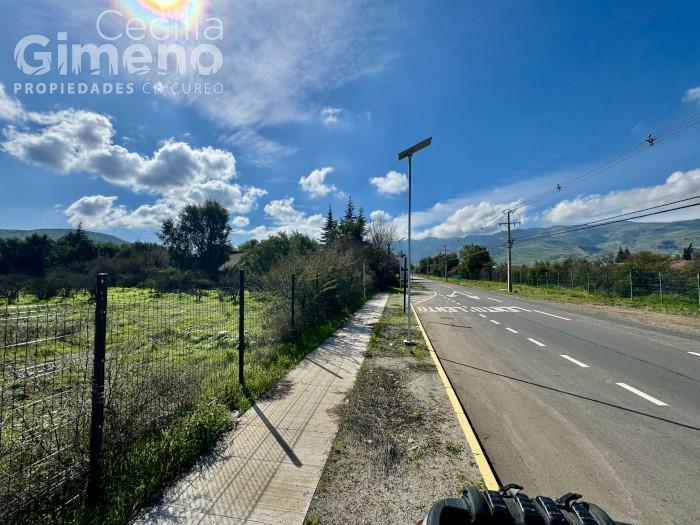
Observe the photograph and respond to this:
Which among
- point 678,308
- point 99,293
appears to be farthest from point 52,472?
point 678,308

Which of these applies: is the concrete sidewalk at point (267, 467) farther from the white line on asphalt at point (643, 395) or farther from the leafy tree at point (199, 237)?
the leafy tree at point (199, 237)

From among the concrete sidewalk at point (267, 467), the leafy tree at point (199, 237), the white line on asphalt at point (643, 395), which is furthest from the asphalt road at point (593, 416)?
the leafy tree at point (199, 237)

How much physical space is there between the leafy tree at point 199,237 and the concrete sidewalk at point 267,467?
50.5m

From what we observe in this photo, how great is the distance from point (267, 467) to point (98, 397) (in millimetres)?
1809

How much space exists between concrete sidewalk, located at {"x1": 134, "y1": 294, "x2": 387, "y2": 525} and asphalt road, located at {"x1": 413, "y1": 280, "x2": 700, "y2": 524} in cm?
208

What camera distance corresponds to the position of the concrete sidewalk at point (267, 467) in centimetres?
265

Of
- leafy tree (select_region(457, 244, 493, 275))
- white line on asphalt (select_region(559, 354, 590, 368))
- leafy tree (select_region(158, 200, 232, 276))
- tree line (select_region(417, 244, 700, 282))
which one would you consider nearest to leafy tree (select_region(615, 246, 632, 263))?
tree line (select_region(417, 244, 700, 282))

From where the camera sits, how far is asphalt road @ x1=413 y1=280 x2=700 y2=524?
9.77 feet

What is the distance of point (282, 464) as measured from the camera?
10.9ft

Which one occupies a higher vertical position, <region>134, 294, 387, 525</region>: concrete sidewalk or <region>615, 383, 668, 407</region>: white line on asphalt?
<region>615, 383, 668, 407</region>: white line on asphalt

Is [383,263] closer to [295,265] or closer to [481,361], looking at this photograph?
[295,265]

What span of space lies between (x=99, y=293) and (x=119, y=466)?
6.06 feet

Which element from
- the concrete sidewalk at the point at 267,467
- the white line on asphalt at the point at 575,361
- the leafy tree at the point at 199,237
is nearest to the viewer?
the concrete sidewalk at the point at 267,467

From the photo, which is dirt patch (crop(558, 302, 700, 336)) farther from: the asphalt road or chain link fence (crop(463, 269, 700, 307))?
chain link fence (crop(463, 269, 700, 307))
